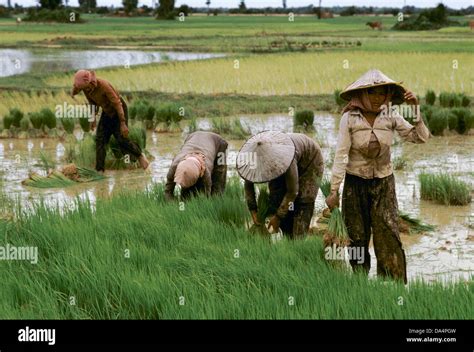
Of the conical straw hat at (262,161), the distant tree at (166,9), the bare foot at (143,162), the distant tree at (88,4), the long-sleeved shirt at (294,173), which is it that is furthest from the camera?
the distant tree at (88,4)

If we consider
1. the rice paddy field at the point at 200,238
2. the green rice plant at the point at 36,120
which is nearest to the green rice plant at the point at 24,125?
the rice paddy field at the point at 200,238

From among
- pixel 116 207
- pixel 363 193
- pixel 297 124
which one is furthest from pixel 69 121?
pixel 363 193

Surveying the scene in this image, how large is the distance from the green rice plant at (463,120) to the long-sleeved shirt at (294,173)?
6189mm

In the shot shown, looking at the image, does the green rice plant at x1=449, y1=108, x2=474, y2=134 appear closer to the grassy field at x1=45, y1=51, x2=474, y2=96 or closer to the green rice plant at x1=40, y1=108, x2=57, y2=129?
the grassy field at x1=45, y1=51, x2=474, y2=96

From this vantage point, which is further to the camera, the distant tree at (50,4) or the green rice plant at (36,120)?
the distant tree at (50,4)


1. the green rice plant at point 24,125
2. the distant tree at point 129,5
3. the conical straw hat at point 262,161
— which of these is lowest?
the green rice plant at point 24,125

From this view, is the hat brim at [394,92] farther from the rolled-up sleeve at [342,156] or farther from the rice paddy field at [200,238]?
the rice paddy field at [200,238]

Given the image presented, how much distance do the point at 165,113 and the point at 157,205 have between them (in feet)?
20.2

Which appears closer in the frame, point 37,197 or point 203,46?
point 37,197

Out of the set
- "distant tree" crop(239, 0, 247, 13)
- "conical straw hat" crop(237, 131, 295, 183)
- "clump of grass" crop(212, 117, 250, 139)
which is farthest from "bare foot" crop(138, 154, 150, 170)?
"distant tree" crop(239, 0, 247, 13)

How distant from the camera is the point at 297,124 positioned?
11.6 meters

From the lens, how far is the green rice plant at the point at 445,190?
7.10 m

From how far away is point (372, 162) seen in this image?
456 cm
